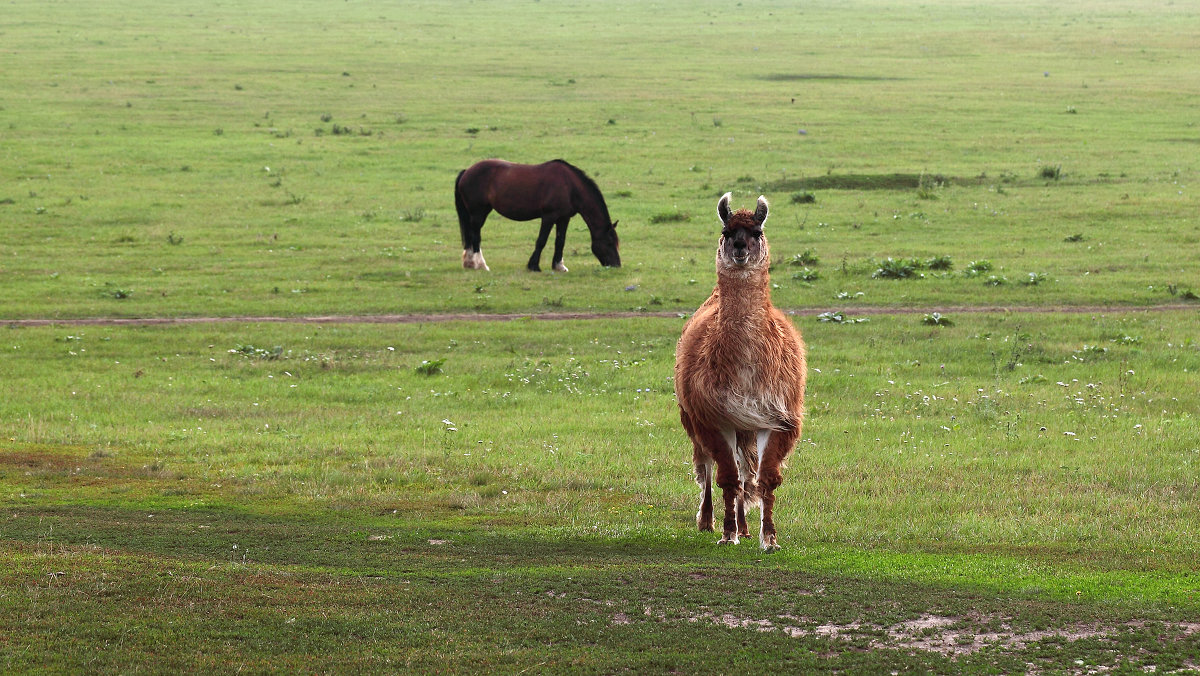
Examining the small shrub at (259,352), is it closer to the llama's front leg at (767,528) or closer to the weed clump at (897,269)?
the llama's front leg at (767,528)

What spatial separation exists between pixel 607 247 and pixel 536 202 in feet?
7.63

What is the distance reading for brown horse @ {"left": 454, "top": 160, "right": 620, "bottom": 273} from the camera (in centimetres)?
2869

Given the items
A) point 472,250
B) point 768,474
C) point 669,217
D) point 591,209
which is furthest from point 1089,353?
point 669,217

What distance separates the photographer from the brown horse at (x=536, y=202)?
28688mm

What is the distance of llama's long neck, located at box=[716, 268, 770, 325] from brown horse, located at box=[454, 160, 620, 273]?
60.7 feet

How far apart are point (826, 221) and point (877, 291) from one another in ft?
26.6

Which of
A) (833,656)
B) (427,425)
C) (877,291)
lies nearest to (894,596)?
(833,656)

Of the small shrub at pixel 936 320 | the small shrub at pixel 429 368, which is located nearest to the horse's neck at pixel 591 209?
the small shrub at pixel 936 320

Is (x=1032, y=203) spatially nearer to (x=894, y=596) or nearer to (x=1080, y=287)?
(x=1080, y=287)

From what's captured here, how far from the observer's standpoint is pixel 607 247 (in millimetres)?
28672

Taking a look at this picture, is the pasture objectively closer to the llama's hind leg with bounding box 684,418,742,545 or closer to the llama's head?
the llama's hind leg with bounding box 684,418,742,545

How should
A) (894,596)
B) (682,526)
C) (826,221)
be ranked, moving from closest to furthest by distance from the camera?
(894,596)
(682,526)
(826,221)

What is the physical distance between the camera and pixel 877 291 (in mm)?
25062

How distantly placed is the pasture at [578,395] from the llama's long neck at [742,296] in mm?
1904
